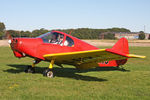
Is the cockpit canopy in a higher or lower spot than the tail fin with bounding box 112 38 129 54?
higher

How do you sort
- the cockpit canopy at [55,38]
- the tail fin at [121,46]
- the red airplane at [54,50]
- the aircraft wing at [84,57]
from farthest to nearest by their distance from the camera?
the tail fin at [121,46]
the cockpit canopy at [55,38]
the red airplane at [54,50]
the aircraft wing at [84,57]

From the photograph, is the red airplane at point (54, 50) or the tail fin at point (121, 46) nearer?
the red airplane at point (54, 50)

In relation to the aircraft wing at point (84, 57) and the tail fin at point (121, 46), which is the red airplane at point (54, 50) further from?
the tail fin at point (121, 46)

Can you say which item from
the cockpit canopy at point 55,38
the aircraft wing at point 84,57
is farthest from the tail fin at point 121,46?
the cockpit canopy at point 55,38

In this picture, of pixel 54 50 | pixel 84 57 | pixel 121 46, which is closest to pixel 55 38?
pixel 54 50

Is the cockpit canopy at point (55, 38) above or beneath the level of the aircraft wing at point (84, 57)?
above

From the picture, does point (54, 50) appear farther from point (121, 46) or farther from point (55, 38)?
point (121, 46)

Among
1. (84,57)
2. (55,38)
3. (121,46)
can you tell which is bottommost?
(84,57)

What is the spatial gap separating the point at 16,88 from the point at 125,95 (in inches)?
136

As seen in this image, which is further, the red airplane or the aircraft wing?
the red airplane

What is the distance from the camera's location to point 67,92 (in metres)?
6.03

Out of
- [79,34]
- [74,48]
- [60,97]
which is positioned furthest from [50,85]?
[79,34]

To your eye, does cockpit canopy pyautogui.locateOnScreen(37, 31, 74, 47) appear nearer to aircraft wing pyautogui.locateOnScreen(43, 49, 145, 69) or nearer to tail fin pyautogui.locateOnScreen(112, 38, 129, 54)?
aircraft wing pyautogui.locateOnScreen(43, 49, 145, 69)

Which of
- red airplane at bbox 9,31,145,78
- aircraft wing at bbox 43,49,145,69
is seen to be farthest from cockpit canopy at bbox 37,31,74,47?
aircraft wing at bbox 43,49,145,69
